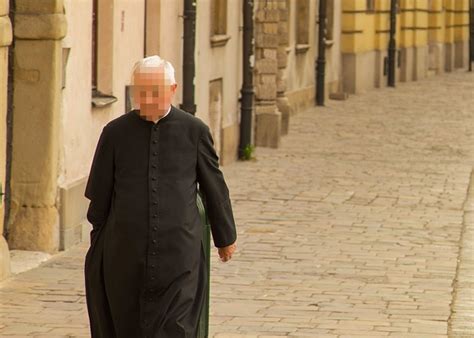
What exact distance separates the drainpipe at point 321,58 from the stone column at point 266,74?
867cm

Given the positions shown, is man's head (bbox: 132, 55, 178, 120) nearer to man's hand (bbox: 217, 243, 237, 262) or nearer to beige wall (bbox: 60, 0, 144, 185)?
man's hand (bbox: 217, 243, 237, 262)

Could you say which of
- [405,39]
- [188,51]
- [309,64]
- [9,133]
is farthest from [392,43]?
[9,133]

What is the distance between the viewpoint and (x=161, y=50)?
54.5ft

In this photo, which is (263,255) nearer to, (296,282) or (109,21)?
(296,282)

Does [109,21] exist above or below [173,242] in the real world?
above

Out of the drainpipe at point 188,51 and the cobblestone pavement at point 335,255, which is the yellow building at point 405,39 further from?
the drainpipe at point 188,51

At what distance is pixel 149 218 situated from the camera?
22.1ft

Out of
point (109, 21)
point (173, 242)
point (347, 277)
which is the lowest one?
point (347, 277)

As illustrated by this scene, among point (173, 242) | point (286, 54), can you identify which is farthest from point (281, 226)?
point (286, 54)

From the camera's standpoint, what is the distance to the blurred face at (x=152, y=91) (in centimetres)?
661

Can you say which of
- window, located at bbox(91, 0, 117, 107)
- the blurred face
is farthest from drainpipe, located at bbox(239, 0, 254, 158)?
the blurred face

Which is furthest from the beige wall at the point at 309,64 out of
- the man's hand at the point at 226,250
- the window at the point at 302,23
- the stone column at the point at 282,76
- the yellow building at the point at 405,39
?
the man's hand at the point at 226,250

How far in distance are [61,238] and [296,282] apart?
207 centimetres

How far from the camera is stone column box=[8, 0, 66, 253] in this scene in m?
12.2
